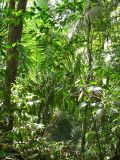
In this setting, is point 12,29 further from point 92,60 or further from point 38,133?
point 92,60

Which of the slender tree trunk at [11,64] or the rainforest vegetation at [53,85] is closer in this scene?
the rainforest vegetation at [53,85]

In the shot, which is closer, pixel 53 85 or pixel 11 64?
pixel 11 64

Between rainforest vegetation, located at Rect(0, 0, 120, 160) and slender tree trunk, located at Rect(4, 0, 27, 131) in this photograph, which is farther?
slender tree trunk, located at Rect(4, 0, 27, 131)

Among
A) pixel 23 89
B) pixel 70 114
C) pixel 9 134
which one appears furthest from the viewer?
pixel 70 114

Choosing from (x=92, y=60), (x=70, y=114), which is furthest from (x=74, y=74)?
(x=70, y=114)

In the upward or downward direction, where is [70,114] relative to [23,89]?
downward

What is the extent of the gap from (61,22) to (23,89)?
117 centimetres

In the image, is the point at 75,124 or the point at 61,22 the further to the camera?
the point at 75,124

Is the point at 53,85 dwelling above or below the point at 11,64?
below

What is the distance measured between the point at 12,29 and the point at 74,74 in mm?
985

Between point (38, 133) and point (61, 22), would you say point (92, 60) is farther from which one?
point (61, 22)

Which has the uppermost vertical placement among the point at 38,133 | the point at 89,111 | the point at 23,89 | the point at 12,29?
the point at 12,29

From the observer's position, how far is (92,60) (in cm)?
590

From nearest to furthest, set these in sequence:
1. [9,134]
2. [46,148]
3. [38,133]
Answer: [9,134], [46,148], [38,133]
